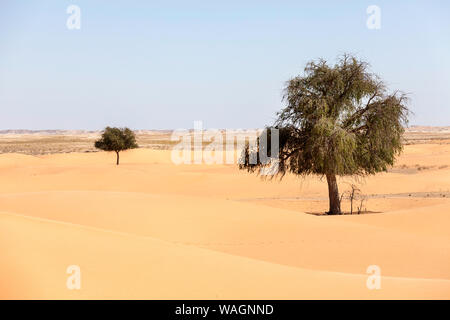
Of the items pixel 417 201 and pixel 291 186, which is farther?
pixel 291 186

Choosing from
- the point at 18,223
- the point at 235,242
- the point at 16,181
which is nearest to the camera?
the point at 18,223

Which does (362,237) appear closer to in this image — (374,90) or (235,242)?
(235,242)

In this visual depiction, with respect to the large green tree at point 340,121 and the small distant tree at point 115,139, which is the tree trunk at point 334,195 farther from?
the small distant tree at point 115,139

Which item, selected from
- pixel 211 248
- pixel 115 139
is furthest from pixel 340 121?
pixel 115 139

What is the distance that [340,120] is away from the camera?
64.8ft

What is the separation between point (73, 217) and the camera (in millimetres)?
13406

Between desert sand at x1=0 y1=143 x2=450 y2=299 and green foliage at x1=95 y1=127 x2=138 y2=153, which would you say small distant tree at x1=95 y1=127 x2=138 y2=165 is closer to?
green foliage at x1=95 y1=127 x2=138 y2=153

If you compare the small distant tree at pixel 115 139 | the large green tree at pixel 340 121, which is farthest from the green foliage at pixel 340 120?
the small distant tree at pixel 115 139

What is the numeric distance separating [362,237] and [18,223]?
28.4 feet

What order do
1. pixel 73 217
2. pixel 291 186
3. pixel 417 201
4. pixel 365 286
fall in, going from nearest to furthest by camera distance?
1. pixel 365 286
2. pixel 73 217
3. pixel 417 201
4. pixel 291 186

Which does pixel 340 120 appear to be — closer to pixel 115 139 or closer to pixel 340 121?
pixel 340 121

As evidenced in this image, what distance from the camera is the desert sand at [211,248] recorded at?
21.1ft

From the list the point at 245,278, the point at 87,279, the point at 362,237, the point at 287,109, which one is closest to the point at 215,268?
the point at 245,278

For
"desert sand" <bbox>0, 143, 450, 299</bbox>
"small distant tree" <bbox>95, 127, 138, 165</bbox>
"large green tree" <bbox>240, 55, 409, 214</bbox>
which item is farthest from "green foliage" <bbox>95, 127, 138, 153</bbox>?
"large green tree" <bbox>240, 55, 409, 214</bbox>
